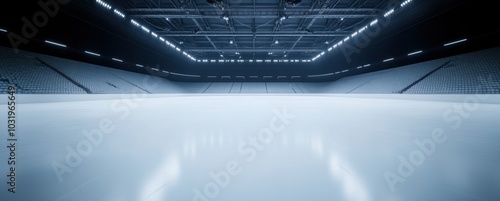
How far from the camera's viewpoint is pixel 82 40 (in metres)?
10.6

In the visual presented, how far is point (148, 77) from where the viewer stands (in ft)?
58.4

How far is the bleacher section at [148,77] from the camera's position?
8172 millimetres

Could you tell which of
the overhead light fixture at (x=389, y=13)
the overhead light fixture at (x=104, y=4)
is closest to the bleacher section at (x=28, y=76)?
the overhead light fixture at (x=104, y=4)

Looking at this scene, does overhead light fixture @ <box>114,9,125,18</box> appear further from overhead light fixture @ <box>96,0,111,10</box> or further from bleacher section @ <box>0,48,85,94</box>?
bleacher section @ <box>0,48,85,94</box>

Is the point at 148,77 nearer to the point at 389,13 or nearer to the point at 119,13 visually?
the point at 119,13

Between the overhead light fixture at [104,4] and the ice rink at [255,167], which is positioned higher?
the overhead light fixture at [104,4]

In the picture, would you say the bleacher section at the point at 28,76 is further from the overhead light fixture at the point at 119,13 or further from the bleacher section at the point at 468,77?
the bleacher section at the point at 468,77

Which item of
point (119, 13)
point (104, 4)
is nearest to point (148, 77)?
point (119, 13)

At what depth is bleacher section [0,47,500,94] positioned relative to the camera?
817cm

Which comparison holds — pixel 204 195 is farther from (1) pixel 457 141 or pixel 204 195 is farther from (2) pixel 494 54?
(2) pixel 494 54

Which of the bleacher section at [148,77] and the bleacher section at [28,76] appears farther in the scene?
the bleacher section at [148,77]

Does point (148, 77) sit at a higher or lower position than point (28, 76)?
higher

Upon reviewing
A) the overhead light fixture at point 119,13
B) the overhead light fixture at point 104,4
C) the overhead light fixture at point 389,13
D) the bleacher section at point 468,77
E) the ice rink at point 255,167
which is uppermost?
the overhead light fixture at point 104,4

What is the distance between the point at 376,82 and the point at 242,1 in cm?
1315
